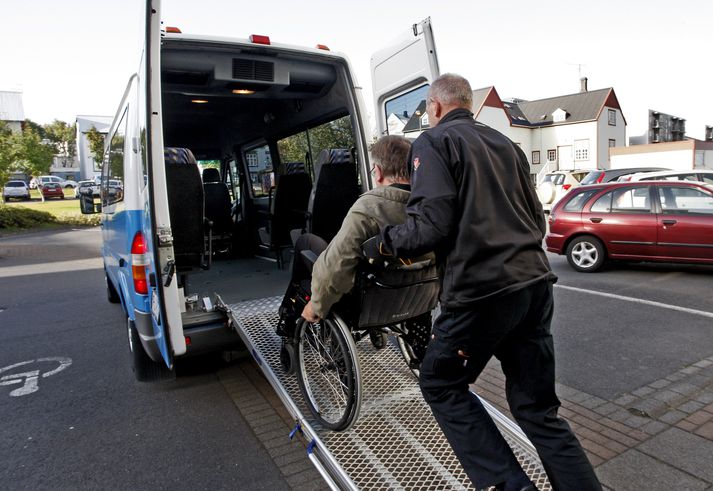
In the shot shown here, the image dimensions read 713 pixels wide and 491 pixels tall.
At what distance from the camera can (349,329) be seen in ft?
10.1

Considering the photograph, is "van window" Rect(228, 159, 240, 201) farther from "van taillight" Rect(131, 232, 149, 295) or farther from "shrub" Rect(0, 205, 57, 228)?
"shrub" Rect(0, 205, 57, 228)

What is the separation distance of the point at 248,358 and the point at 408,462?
2599 millimetres

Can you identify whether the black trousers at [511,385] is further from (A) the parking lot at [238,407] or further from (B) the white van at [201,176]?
(B) the white van at [201,176]

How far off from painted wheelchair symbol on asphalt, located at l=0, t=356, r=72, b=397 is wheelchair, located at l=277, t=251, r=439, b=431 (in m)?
2.60

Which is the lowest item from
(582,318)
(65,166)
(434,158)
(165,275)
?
(582,318)

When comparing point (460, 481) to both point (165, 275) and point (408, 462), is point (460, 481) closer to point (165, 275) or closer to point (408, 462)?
point (408, 462)

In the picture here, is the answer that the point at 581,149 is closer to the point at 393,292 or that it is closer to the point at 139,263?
the point at 393,292

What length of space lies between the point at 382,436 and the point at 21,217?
21592mm

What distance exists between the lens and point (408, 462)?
2.87 metres

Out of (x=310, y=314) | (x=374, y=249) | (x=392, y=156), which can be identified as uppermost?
(x=392, y=156)

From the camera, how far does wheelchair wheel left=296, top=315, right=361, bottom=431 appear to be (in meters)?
2.86

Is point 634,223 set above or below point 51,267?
above

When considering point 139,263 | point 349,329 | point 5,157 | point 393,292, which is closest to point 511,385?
point 393,292

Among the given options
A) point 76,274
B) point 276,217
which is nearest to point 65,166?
point 76,274
